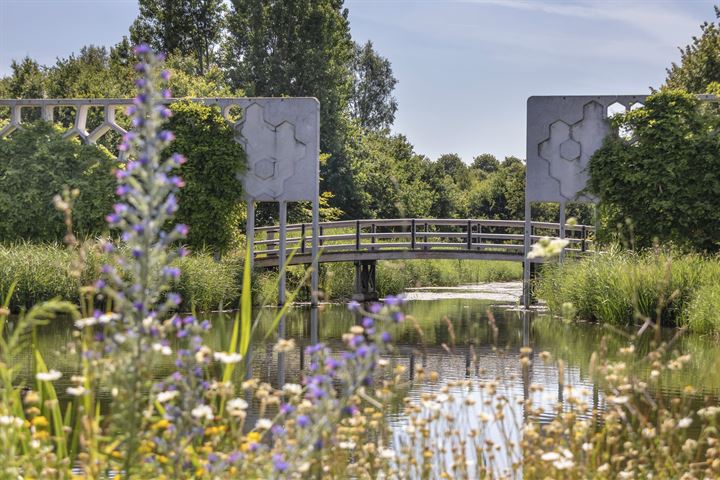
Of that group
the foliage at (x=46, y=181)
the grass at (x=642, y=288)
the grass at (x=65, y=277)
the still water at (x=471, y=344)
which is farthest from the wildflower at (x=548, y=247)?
the foliage at (x=46, y=181)

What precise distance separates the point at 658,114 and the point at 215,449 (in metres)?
17.8

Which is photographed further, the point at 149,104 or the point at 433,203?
the point at 433,203

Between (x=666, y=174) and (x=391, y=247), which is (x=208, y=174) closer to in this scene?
(x=391, y=247)

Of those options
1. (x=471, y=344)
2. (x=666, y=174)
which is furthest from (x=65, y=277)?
(x=666, y=174)

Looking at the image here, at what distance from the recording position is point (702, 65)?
1222 inches

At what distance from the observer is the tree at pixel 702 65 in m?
30.8

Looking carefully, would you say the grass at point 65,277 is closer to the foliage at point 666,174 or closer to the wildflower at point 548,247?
the foliage at point 666,174

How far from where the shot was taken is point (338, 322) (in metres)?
18.4

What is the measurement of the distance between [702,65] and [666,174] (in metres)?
11.5

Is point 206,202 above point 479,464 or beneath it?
above

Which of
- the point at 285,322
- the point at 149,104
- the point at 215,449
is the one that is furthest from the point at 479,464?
the point at 285,322

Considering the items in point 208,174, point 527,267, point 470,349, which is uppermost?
point 208,174

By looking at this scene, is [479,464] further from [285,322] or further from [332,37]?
[332,37]

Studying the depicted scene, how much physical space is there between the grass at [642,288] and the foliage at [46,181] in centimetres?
926
